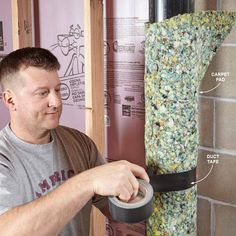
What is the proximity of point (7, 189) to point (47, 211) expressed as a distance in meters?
0.22

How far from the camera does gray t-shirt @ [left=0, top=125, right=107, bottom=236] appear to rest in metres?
1.45

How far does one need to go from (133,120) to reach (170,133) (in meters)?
0.63

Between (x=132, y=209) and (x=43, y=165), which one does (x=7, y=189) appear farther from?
(x=132, y=209)

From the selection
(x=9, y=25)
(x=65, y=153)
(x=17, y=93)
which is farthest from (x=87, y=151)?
(x=9, y=25)

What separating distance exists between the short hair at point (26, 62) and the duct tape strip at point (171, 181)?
0.57 meters

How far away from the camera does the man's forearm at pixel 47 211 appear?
Answer: 4.06ft

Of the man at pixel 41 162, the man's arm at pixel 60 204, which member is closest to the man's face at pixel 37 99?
the man at pixel 41 162

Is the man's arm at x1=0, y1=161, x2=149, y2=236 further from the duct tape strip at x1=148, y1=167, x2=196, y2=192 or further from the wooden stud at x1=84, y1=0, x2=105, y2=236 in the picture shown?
the wooden stud at x1=84, y1=0, x2=105, y2=236

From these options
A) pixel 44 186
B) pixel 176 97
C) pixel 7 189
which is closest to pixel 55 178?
pixel 44 186

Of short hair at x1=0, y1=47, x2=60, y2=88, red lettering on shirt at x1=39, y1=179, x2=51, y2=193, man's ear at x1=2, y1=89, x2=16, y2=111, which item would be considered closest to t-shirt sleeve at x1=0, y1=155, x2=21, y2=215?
red lettering on shirt at x1=39, y1=179, x2=51, y2=193

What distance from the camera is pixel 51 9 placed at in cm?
218

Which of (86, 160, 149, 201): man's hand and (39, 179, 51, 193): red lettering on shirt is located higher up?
(86, 160, 149, 201): man's hand

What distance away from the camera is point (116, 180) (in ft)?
3.91

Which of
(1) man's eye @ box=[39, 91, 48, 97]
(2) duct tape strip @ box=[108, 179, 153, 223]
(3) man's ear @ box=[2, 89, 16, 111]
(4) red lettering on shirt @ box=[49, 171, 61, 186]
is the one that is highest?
(1) man's eye @ box=[39, 91, 48, 97]
